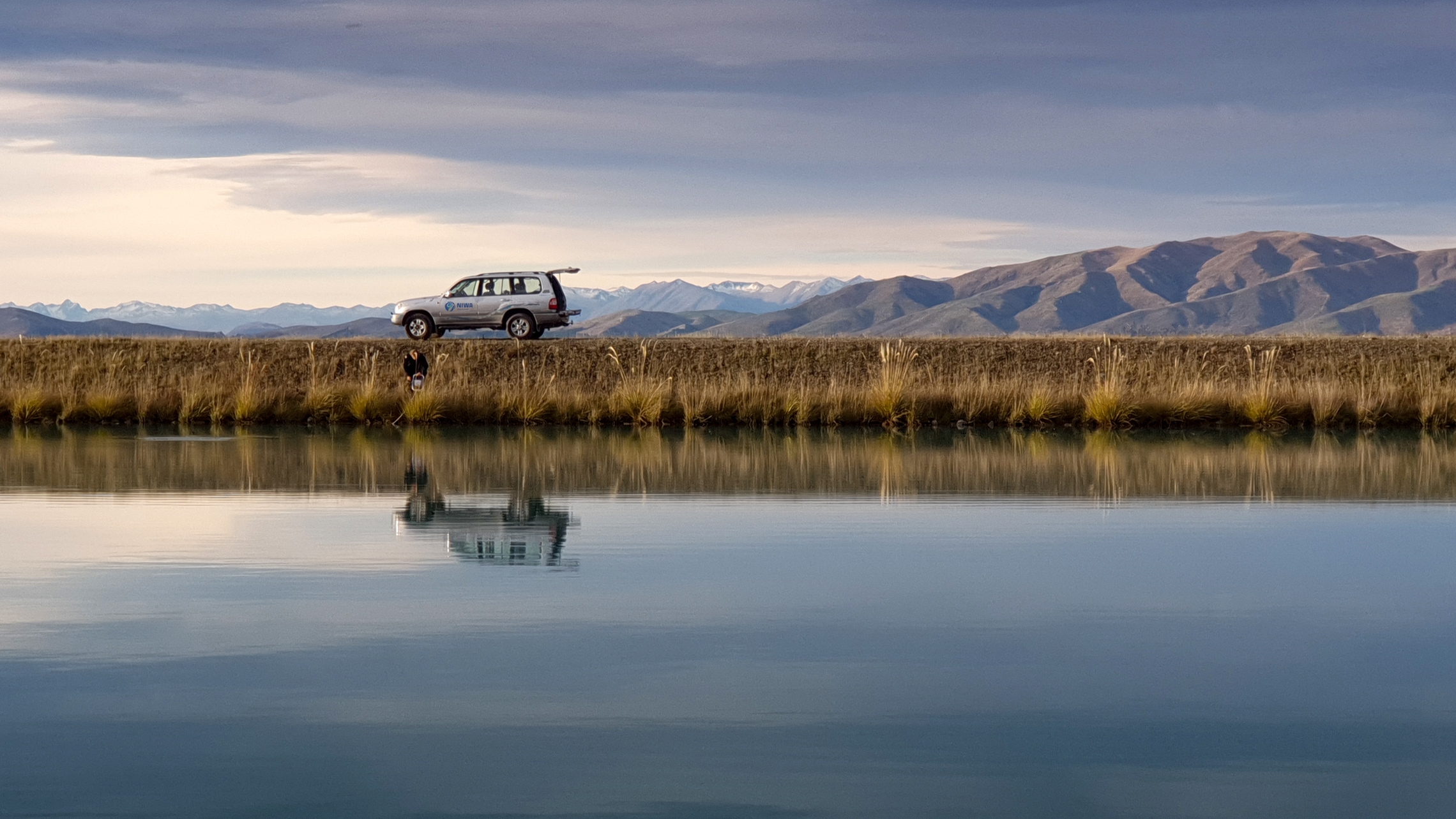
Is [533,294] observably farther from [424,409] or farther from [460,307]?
[424,409]

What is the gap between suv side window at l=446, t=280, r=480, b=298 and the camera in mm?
31953

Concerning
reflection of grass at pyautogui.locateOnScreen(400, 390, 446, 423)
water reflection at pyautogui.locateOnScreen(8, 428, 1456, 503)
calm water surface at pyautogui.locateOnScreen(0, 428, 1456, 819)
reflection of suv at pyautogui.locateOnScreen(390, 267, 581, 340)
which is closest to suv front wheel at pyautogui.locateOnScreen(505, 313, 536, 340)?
reflection of suv at pyautogui.locateOnScreen(390, 267, 581, 340)

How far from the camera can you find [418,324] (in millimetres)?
32000

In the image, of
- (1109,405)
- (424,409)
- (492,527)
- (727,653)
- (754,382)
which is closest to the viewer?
(727,653)

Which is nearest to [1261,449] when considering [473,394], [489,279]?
[473,394]

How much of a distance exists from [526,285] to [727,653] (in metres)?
25.7

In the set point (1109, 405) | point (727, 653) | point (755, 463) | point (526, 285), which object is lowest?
point (727, 653)

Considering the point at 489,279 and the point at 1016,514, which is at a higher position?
the point at 489,279

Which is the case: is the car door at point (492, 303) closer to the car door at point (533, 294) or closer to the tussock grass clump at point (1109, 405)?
the car door at point (533, 294)

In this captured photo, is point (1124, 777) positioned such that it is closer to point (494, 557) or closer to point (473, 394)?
point (494, 557)

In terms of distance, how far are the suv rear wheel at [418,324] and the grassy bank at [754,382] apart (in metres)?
2.86

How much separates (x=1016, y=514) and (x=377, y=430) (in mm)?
12877

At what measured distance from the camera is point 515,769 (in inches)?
217

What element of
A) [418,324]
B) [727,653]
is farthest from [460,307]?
[727,653]
